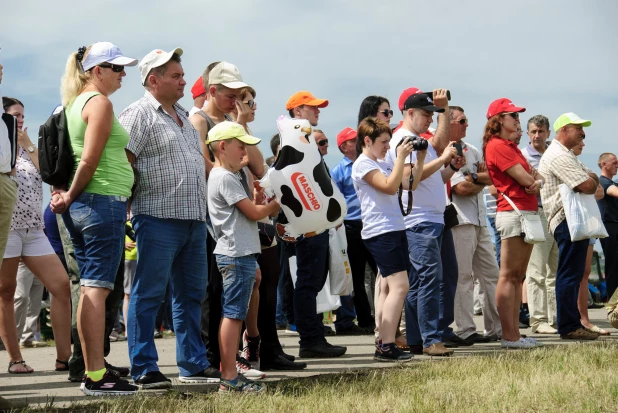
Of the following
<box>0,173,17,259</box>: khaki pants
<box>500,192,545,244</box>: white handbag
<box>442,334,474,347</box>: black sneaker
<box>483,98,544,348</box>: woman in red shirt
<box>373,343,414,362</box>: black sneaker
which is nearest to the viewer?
<box>0,173,17,259</box>: khaki pants

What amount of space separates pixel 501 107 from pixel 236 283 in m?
3.71

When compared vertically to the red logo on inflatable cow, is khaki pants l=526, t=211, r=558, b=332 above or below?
below

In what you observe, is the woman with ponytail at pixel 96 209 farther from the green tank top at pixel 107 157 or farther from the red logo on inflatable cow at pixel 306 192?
the red logo on inflatable cow at pixel 306 192

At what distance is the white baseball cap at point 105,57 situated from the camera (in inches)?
218

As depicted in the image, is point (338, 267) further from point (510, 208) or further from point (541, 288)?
point (541, 288)

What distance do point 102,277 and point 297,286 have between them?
2513 mm

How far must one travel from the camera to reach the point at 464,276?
340 inches

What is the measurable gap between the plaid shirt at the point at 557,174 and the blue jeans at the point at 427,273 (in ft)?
5.91

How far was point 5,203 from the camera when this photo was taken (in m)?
4.98

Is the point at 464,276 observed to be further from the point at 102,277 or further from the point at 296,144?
the point at 102,277

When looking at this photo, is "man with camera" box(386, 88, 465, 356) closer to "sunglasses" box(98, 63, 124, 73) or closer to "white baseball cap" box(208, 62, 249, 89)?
"white baseball cap" box(208, 62, 249, 89)

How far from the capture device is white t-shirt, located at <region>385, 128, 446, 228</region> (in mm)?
7336

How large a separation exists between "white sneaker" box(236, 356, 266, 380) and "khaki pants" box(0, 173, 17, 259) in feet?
5.99

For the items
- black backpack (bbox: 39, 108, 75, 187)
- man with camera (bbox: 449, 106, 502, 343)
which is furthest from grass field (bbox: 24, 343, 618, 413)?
man with camera (bbox: 449, 106, 502, 343)
